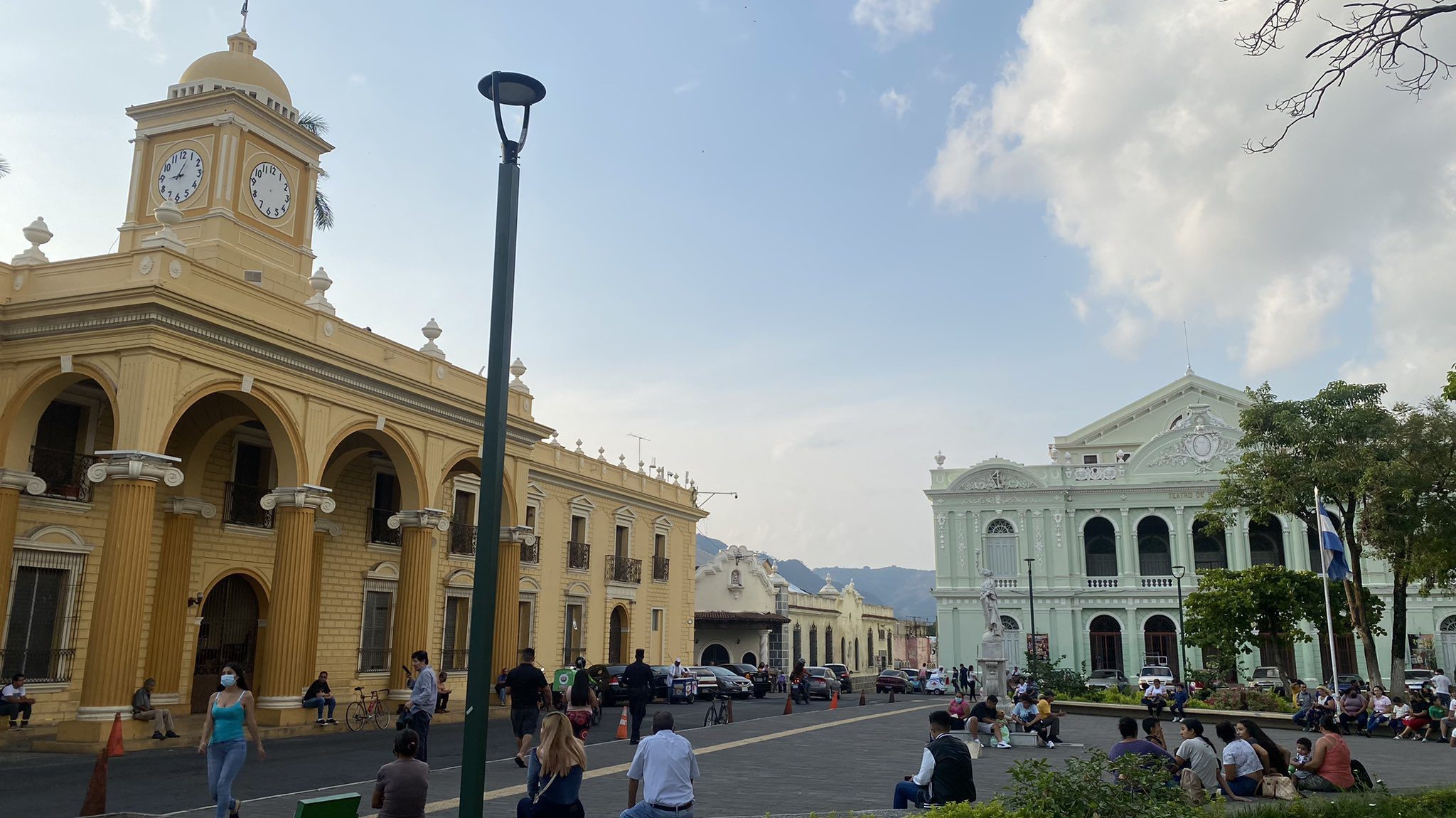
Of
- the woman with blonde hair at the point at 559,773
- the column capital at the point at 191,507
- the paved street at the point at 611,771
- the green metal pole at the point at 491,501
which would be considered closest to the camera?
the green metal pole at the point at 491,501

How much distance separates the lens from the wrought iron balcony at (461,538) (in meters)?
27.8

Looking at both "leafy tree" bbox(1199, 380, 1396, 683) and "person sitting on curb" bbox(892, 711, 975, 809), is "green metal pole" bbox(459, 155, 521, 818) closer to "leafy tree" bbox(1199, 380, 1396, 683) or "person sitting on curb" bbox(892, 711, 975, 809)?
"person sitting on curb" bbox(892, 711, 975, 809)

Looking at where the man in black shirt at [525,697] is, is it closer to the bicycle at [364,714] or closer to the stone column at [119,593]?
the stone column at [119,593]

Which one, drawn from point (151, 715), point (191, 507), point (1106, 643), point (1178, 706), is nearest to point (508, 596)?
point (191, 507)

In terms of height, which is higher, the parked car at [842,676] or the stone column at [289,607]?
the stone column at [289,607]

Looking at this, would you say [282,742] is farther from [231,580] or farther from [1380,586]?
[1380,586]

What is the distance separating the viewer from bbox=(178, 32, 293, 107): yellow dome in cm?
2217

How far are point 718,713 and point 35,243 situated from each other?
1655 cm

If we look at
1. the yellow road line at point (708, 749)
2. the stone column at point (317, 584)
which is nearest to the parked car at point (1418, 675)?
the yellow road line at point (708, 749)

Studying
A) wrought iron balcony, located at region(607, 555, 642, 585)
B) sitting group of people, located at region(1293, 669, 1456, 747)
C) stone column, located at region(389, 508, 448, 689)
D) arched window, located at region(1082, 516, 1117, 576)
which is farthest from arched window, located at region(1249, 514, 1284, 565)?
stone column, located at region(389, 508, 448, 689)

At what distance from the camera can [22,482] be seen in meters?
17.1

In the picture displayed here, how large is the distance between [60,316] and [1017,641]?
135 ft

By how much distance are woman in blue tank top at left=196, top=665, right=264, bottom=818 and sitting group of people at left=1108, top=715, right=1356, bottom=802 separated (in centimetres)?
841

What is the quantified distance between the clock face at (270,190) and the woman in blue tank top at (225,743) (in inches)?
596
